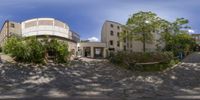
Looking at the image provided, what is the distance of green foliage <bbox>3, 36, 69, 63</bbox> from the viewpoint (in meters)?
22.5

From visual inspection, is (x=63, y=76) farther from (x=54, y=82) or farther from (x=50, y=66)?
(x=50, y=66)

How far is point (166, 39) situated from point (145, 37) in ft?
9.75

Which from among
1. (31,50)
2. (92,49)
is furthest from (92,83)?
(92,49)

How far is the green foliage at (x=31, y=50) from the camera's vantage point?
22.5m

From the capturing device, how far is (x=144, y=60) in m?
24.5

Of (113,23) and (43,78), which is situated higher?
(113,23)

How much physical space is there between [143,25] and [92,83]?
23907 mm

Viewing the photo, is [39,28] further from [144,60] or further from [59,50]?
[144,60]

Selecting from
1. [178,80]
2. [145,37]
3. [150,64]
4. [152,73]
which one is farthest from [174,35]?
[178,80]

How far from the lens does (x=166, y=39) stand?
125 ft

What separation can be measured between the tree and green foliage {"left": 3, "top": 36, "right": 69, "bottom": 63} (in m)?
16.3

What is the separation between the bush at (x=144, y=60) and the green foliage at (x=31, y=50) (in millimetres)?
4934

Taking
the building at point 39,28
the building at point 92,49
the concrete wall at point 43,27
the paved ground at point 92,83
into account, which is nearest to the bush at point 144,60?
the paved ground at point 92,83

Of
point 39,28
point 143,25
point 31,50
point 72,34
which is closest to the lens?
point 31,50
